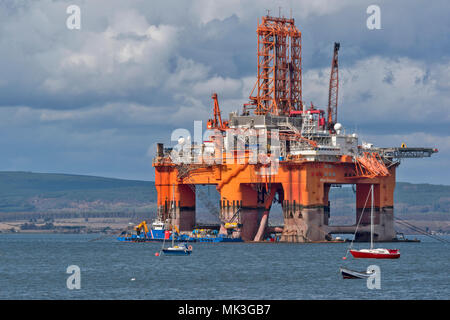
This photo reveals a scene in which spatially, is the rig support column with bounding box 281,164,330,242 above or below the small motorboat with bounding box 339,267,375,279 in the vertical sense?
above

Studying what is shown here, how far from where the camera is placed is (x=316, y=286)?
89.4m

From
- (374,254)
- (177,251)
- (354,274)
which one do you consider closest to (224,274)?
(354,274)

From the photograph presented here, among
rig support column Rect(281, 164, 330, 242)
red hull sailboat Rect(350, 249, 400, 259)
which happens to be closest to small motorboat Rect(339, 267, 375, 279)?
red hull sailboat Rect(350, 249, 400, 259)

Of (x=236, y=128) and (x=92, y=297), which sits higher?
(x=236, y=128)

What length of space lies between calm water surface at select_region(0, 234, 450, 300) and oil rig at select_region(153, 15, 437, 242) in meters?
8.21

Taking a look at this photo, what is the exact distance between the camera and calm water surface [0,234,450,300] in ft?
276

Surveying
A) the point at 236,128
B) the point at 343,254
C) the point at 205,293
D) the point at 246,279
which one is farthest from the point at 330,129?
the point at 205,293

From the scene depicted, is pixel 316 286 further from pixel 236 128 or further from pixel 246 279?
pixel 236 128

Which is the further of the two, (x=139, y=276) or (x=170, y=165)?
(x=170, y=165)

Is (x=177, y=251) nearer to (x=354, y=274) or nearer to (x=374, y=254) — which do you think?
(x=374, y=254)

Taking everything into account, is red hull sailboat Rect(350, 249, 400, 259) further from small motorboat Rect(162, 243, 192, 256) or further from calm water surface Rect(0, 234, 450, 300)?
small motorboat Rect(162, 243, 192, 256)

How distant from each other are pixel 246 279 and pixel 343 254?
1286 inches

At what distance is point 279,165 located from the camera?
141m

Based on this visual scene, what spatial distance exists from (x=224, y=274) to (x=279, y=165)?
139ft
